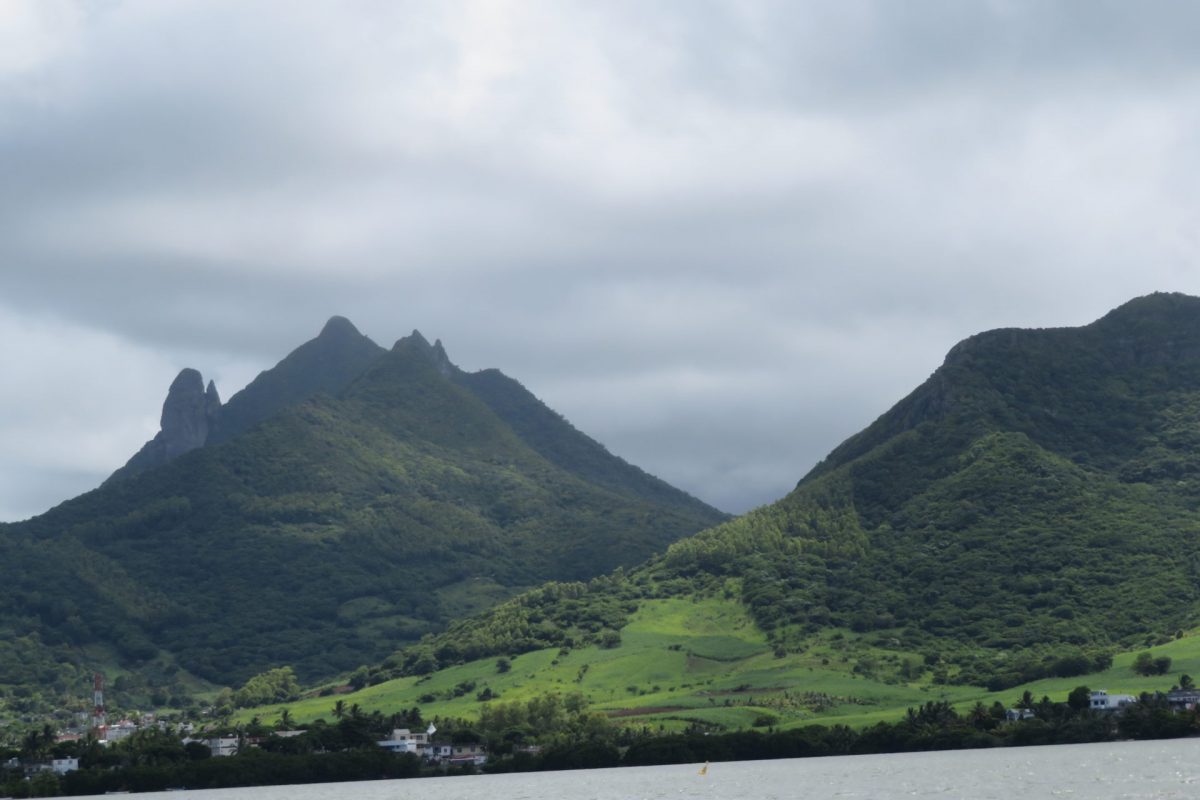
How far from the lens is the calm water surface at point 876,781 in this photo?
132m

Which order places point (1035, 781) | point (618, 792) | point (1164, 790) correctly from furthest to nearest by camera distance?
point (618, 792) < point (1035, 781) < point (1164, 790)

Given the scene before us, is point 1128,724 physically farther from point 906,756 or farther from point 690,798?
point 690,798

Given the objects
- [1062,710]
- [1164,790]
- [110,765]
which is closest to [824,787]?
[1164,790]

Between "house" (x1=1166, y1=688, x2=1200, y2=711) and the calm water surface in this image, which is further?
"house" (x1=1166, y1=688, x2=1200, y2=711)

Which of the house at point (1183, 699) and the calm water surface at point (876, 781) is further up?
the house at point (1183, 699)

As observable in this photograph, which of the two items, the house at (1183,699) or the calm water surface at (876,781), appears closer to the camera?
the calm water surface at (876,781)

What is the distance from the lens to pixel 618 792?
158000 millimetres

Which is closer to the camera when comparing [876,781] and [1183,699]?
[876,781]

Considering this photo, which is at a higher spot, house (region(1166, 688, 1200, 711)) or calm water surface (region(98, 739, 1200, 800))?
house (region(1166, 688, 1200, 711))

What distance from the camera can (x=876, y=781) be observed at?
151 metres

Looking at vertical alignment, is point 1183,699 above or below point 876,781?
above

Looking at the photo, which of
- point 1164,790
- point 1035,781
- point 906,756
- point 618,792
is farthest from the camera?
point 906,756

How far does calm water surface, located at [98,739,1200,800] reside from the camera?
435 ft

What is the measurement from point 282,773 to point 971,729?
83.3m
